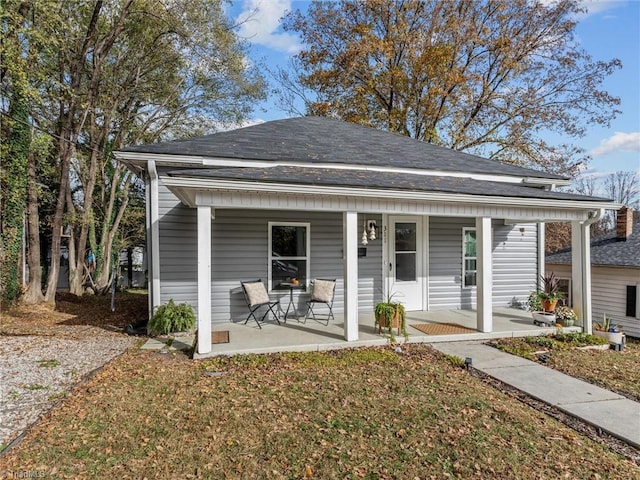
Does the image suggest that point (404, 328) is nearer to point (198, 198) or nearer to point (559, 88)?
point (198, 198)

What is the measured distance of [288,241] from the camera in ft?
24.5

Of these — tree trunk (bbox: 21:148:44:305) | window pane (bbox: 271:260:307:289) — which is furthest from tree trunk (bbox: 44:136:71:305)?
window pane (bbox: 271:260:307:289)

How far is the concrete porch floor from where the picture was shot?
554cm

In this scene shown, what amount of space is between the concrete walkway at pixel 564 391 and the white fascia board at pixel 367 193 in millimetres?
2467

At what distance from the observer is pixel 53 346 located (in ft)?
19.4

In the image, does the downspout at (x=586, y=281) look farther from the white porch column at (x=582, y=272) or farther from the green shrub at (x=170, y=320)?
the green shrub at (x=170, y=320)

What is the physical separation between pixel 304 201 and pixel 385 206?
1351 mm

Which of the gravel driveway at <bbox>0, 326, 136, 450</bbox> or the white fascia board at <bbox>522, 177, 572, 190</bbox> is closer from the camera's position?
the gravel driveway at <bbox>0, 326, 136, 450</bbox>

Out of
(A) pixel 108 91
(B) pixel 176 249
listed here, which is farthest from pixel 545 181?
(A) pixel 108 91

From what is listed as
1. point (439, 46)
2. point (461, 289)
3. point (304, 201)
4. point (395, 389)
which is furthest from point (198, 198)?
point (439, 46)

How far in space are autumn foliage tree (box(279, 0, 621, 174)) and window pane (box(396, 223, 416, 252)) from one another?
390 inches

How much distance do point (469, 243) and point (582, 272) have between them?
7.61 feet

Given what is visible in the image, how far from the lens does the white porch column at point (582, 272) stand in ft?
22.2

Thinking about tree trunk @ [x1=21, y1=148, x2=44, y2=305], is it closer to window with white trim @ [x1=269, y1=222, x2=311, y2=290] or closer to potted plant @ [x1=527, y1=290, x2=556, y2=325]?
window with white trim @ [x1=269, y1=222, x2=311, y2=290]
